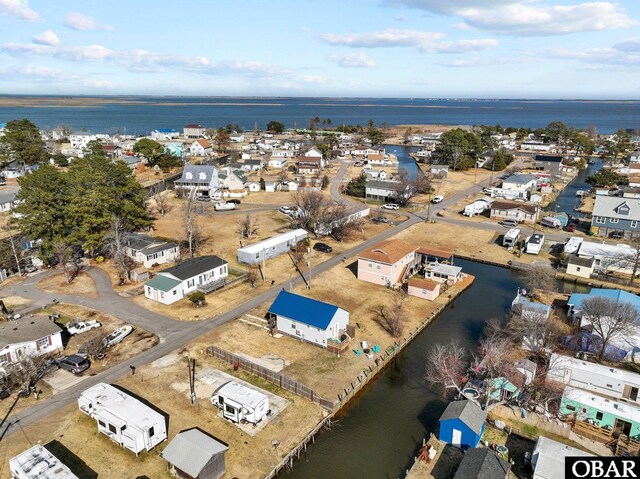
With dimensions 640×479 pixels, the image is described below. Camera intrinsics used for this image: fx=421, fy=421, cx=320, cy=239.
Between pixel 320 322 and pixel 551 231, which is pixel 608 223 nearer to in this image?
pixel 551 231

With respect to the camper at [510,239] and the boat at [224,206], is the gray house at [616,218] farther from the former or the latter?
the boat at [224,206]

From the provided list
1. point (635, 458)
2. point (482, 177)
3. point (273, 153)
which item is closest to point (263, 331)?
point (635, 458)

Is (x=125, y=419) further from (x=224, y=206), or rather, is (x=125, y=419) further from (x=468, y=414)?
(x=224, y=206)

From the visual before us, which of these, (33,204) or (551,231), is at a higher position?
(33,204)

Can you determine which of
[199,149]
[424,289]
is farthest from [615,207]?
[199,149]

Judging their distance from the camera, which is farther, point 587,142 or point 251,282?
point 587,142

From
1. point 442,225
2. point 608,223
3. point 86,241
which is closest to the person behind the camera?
point 86,241

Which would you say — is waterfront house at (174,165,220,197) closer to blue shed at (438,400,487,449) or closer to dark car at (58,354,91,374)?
dark car at (58,354,91,374)
